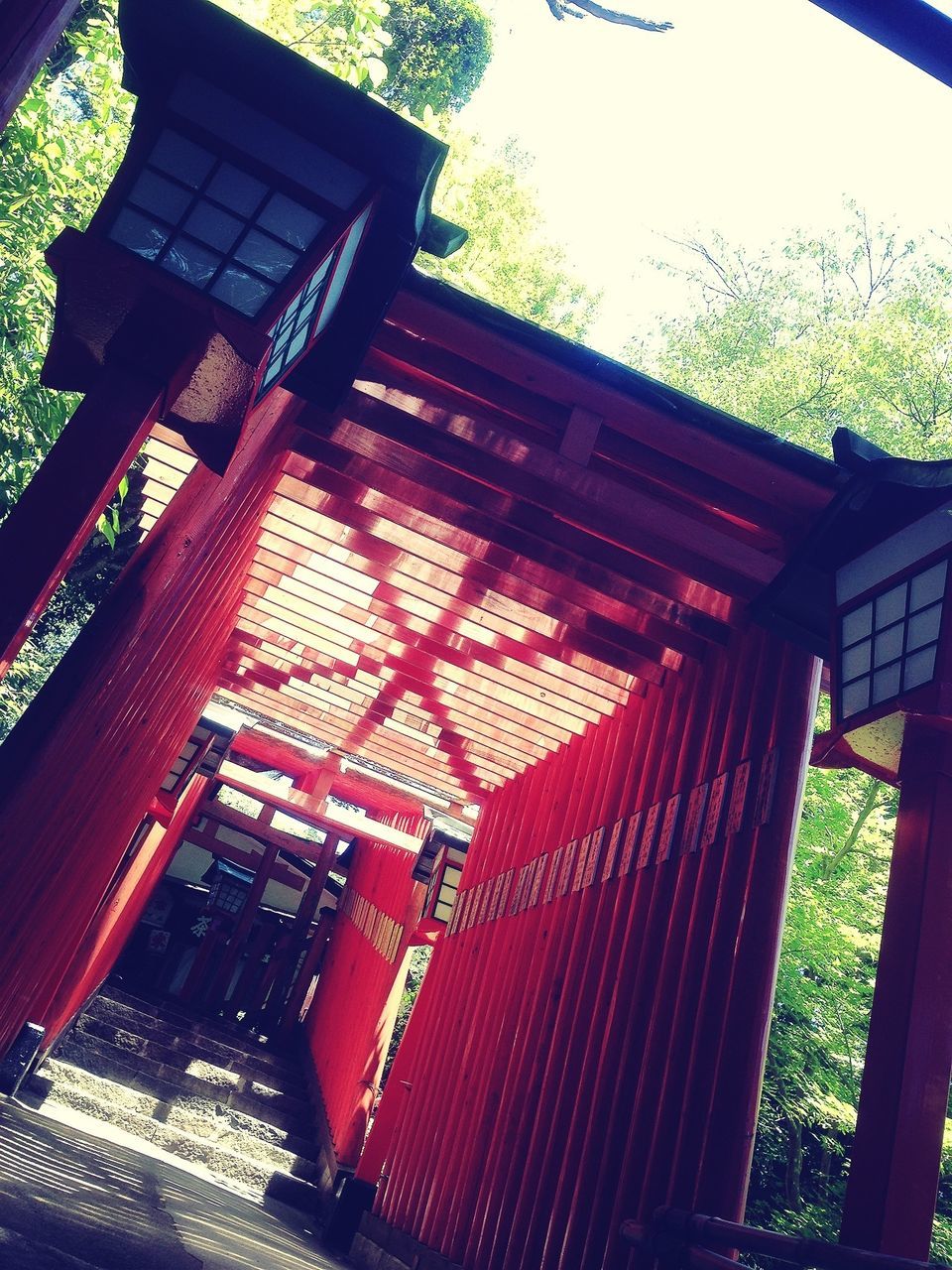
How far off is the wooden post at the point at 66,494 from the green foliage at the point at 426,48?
2037 cm

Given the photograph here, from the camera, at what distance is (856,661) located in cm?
313

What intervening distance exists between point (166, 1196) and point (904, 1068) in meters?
5.22

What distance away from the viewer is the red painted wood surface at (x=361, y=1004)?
31.1 feet

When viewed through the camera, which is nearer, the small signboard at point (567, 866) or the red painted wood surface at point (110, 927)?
the small signboard at point (567, 866)

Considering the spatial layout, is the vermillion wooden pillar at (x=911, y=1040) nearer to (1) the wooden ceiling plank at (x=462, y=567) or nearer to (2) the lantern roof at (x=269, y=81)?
(2) the lantern roof at (x=269, y=81)

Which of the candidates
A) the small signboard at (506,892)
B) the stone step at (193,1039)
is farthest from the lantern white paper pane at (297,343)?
the stone step at (193,1039)

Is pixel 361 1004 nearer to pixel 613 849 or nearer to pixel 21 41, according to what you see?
pixel 613 849

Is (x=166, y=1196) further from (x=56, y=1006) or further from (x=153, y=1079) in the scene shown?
(x=153, y=1079)

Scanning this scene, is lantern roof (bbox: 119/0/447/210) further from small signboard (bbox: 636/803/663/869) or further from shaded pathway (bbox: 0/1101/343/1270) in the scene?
small signboard (bbox: 636/803/663/869)

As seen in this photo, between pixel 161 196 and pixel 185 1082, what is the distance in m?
10.1

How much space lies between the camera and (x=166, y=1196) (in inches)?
229

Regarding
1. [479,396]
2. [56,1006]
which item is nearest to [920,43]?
[479,396]

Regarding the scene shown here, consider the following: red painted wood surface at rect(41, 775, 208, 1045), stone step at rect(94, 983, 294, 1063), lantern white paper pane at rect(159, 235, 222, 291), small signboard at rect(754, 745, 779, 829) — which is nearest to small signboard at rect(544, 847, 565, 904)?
small signboard at rect(754, 745, 779, 829)

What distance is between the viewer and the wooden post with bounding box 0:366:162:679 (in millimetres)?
2332
